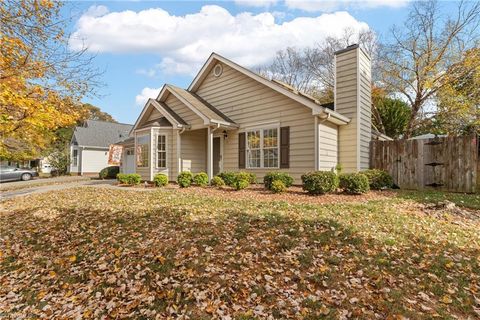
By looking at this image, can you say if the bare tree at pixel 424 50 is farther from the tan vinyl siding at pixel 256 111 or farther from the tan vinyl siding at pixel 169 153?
the tan vinyl siding at pixel 169 153

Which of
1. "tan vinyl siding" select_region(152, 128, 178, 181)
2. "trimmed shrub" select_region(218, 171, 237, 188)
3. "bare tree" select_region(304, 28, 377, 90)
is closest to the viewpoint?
"trimmed shrub" select_region(218, 171, 237, 188)

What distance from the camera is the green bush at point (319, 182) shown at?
8.12 metres

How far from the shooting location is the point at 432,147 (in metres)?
10.2

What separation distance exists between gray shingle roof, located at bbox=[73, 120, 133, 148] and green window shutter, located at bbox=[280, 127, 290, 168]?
23.2m

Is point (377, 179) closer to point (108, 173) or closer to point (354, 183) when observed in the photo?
point (354, 183)

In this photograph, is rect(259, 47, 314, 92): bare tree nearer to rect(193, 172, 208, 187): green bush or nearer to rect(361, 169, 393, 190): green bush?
rect(361, 169, 393, 190): green bush

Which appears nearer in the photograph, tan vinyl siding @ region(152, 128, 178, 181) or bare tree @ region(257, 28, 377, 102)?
tan vinyl siding @ region(152, 128, 178, 181)

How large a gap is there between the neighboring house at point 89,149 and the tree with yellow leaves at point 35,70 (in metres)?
20.9

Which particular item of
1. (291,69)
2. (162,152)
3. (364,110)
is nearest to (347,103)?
(364,110)

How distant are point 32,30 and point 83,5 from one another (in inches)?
57.6

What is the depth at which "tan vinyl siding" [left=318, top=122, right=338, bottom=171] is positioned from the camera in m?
9.90

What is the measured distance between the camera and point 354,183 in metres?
8.33

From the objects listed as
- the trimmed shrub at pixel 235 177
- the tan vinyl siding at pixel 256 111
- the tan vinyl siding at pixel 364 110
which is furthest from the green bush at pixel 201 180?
the tan vinyl siding at pixel 364 110

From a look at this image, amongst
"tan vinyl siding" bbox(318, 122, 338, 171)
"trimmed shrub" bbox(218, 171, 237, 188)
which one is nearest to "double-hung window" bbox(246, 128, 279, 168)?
"trimmed shrub" bbox(218, 171, 237, 188)
